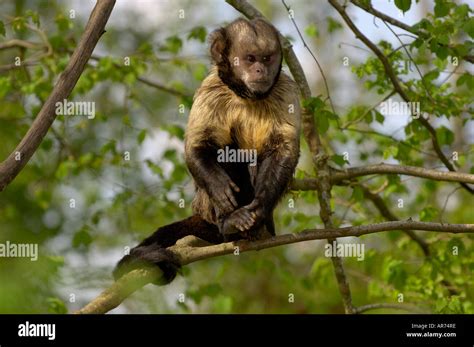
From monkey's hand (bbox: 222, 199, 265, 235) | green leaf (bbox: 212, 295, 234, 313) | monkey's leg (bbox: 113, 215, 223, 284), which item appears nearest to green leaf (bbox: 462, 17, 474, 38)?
monkey's hand (bbox: 222, 199, 265, 235)

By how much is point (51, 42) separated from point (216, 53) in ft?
17.4

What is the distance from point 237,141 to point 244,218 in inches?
66.6

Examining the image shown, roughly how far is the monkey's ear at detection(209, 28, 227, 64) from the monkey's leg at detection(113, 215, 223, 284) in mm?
2035

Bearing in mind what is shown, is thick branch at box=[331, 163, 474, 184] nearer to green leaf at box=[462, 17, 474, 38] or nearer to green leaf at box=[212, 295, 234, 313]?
green leaf at box=[462, 17, 474, 38]

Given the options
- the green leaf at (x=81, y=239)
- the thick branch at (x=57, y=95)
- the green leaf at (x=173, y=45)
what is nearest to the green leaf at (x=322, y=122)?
the thick branch at (x=57, y=95)

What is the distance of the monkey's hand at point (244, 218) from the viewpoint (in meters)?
7.39

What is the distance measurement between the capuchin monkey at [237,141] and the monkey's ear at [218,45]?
0.04ft

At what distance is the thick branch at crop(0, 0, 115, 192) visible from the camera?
5352mm

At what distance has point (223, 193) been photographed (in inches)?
308

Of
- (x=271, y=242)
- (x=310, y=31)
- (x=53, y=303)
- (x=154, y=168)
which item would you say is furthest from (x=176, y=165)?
(x=53, y=303)

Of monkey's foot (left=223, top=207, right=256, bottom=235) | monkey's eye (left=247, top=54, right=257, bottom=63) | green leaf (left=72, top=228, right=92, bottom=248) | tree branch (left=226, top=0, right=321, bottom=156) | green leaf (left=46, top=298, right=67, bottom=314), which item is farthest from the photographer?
green leaf (left=72, top=228, right=92, bottom=248)

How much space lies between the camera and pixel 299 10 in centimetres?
2736

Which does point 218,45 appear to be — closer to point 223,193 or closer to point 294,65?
point 294,65
